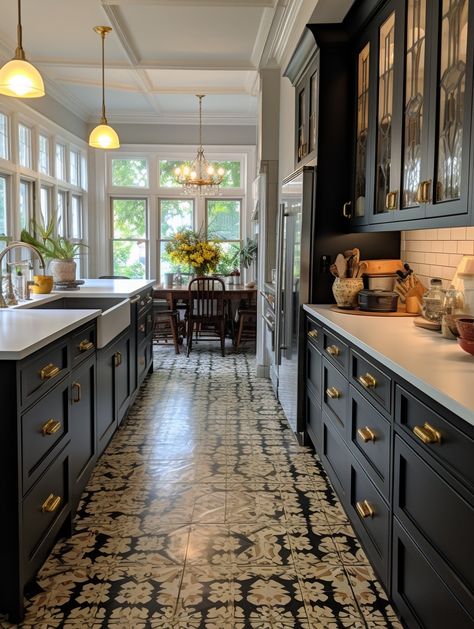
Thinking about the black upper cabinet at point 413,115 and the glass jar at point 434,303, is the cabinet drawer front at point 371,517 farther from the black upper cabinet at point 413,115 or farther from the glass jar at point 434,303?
the black upper cabinet at point 413,115

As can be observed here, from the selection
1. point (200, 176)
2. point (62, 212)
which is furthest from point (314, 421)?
point (62, 212)

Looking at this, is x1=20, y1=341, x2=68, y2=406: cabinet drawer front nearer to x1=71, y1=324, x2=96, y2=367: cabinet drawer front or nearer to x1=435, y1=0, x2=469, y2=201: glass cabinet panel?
x1=71, y1=324, x2=96, y2=367: cabinet drawer front

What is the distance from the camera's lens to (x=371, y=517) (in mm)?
2246

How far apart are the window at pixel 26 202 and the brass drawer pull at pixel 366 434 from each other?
16.3 feet

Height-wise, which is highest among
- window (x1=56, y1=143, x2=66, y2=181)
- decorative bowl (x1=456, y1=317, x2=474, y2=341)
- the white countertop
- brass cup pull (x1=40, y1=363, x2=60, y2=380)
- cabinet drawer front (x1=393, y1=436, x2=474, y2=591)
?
window (x1=56, y1=143, x2=66, y2=181)

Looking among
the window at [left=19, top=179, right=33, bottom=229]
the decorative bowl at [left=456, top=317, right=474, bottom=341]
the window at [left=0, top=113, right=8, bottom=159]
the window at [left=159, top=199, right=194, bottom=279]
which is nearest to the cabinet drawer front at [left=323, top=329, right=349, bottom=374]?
the decorative bowl at [left=456, top=317, right=474, bottom=341]

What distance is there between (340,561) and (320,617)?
1.33 feet

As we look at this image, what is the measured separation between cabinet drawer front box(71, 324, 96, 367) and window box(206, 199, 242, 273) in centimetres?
623

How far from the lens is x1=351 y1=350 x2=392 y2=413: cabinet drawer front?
205 centimetres

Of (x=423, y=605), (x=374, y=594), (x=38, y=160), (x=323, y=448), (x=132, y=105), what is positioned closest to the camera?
(x=423, y=605)

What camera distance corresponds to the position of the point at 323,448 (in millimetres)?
3283

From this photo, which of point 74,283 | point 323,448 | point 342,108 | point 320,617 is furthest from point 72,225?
point 320,617

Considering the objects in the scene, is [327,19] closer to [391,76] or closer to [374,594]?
[391,76]

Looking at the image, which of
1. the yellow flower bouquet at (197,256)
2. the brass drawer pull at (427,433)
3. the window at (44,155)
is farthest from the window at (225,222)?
the brass drawer pull at (427,433)
